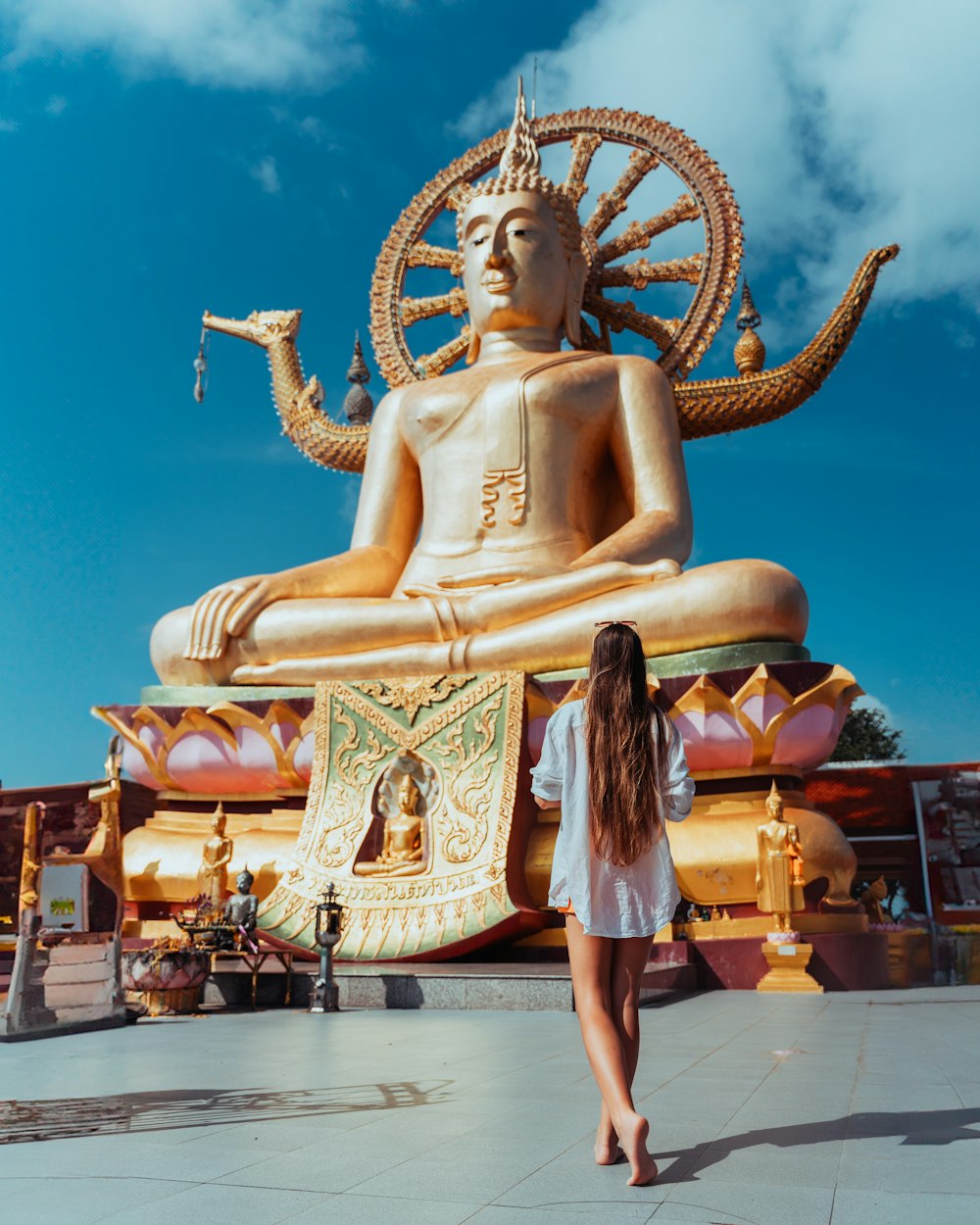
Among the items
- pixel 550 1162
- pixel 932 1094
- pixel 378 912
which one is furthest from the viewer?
pixel 378 912

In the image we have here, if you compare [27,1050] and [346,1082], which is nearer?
[346,1082]

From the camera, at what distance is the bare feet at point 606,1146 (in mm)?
2336

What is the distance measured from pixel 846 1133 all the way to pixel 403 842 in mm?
5663

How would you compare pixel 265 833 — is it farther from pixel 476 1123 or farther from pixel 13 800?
pixel 476 1123

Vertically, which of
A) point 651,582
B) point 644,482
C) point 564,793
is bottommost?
point 564,793

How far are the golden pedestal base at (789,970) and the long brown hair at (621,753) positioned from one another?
488cm

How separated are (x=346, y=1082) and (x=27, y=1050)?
172cm

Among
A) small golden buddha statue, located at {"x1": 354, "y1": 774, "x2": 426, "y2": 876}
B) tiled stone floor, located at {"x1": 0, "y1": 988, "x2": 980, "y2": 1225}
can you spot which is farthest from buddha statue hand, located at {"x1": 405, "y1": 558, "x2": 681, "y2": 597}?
tiled stone floor, located at {"x1": 0, "y1": 988, "x2": 980, "y2": 1225}

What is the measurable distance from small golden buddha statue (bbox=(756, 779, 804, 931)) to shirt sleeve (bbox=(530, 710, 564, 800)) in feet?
Result: 16.4

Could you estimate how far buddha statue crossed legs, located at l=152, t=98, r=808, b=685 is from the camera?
848 cm

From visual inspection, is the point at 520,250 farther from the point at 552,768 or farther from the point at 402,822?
the point at 552,768

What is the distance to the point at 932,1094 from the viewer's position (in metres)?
3.12

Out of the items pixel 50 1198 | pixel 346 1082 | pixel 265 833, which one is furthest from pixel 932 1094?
pixel 265 833

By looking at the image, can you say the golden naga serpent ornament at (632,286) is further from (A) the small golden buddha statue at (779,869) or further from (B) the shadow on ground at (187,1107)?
(B) the shadow on ground at (187,1107)
